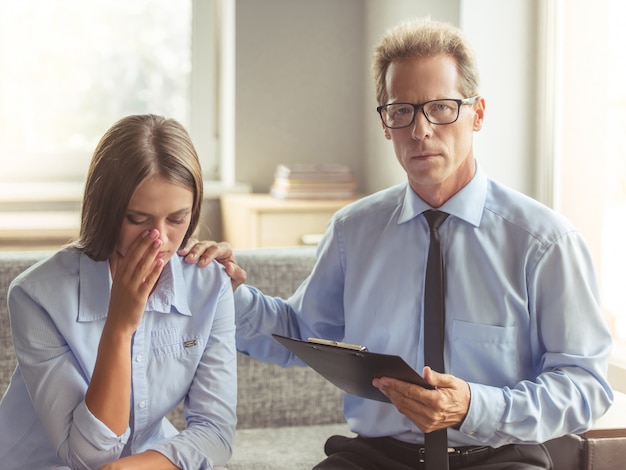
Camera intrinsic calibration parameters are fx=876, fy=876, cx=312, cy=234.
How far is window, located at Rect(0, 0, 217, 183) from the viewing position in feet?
14.3

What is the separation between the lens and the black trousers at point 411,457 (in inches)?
66.6

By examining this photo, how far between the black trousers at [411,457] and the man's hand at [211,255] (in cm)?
43

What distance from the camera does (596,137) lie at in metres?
2.75

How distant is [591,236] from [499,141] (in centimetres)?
51

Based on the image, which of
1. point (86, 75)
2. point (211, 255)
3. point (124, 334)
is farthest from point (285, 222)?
point (124, 334)

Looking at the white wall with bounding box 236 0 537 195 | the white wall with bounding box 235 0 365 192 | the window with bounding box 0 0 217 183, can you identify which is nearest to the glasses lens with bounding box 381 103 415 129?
the white wall with bounding box 236 0 537 195

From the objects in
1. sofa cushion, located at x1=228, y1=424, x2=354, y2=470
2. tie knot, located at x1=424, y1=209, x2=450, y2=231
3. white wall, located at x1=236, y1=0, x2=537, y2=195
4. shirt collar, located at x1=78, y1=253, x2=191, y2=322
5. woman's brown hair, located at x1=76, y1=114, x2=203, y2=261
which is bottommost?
sofa cushion, located at x1=228, y1=424, x2=354, y2=470

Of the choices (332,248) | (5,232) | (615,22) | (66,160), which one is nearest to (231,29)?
(66,160)

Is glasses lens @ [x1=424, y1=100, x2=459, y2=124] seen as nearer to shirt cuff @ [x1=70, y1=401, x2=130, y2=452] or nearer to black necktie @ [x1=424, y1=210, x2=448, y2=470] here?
black necktie @ [x1=424, y1=210, x2=448, y2=470]

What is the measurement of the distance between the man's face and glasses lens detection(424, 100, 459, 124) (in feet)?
0.03

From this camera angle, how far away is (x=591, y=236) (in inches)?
110

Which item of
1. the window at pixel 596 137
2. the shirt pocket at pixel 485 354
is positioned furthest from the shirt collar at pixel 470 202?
the window at pixel 596 137

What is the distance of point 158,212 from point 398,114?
526 millimetres

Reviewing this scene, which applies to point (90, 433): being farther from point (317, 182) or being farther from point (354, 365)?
point (317, 182)
